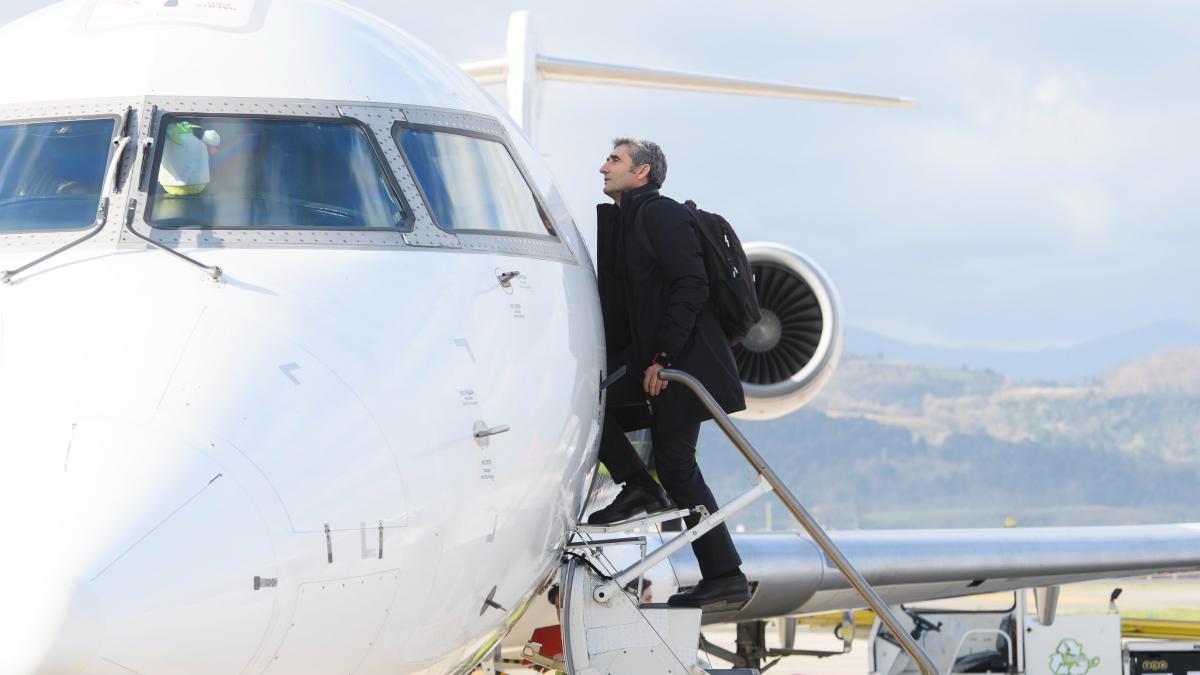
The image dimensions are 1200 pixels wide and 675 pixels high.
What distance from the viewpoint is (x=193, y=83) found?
244 inches

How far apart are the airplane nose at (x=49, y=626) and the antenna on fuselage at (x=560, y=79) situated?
11.6 metres

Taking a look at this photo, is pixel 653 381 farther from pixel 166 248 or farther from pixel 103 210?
pixel 103 210

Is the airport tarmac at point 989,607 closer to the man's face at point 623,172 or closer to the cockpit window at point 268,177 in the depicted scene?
the man's face at point 623,172

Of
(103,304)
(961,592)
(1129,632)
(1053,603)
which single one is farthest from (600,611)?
(1129,632)

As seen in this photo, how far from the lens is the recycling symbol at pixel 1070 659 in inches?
678

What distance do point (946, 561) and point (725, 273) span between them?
5.06 metres

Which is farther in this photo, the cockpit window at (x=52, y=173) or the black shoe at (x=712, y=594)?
the black shoe at (x=712, y=594)

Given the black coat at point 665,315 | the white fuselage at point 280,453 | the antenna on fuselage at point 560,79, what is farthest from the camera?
the antenna on fuselage at point 560,79

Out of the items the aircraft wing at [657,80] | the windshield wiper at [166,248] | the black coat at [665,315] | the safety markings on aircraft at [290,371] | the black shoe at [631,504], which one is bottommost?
the safety markings on aircraft at [290,371]

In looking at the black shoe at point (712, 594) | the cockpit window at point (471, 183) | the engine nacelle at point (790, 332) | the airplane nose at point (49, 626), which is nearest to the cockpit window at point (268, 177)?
the cockpit window at point (471, 183)

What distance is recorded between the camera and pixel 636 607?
6.78 metres

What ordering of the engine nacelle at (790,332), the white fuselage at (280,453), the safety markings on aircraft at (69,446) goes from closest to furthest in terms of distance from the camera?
the white fuselage at (280,453), the safety markings on aircraft at (69,446), the engine nacelle at (790,332)

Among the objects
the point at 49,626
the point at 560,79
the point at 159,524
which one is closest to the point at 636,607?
the point at 159,524

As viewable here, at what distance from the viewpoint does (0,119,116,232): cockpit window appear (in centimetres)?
582
